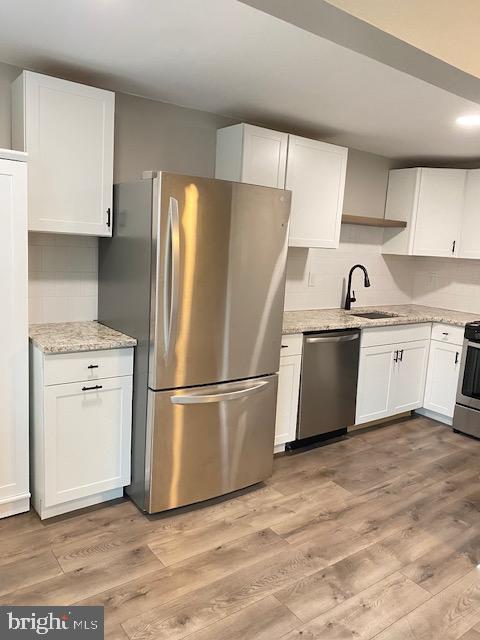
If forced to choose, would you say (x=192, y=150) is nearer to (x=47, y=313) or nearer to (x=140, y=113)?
(x=140, y=113)

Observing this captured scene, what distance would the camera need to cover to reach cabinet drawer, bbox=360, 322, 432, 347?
3732 mm

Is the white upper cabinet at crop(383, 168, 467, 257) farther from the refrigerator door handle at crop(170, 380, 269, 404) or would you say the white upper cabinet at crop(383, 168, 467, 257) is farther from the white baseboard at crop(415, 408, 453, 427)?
the refrigerator door handle at crop(170, 380, 269, 404)

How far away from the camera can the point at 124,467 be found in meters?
2.70

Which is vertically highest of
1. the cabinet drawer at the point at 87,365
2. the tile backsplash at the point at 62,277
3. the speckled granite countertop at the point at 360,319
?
the tile backsplash at the point at 62,277

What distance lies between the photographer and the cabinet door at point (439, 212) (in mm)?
→ 4258

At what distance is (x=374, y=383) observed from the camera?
388cm

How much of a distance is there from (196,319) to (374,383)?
1921mm

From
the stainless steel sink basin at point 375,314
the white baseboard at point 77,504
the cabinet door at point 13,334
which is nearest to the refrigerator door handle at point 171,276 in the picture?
the cabinet door at point 13,334

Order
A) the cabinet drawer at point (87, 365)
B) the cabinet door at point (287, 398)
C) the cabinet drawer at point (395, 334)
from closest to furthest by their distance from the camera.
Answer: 1. the cabinet drawer at point (87, 365)
2. the cabinet door at point (287, 398)
3. the cabinet drawer at point (395, 334)

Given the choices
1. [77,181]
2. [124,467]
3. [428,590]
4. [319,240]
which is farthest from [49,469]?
[319,240]

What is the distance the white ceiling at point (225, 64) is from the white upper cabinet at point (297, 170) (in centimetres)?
16

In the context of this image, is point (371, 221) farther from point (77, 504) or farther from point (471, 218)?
point (77, 504)

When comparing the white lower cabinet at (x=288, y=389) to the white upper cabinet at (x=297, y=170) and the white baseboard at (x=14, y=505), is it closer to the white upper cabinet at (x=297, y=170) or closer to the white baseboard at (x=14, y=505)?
the white upper cabinet at (x=297, y=170)

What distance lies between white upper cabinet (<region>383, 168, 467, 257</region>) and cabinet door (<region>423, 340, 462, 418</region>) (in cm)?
85
